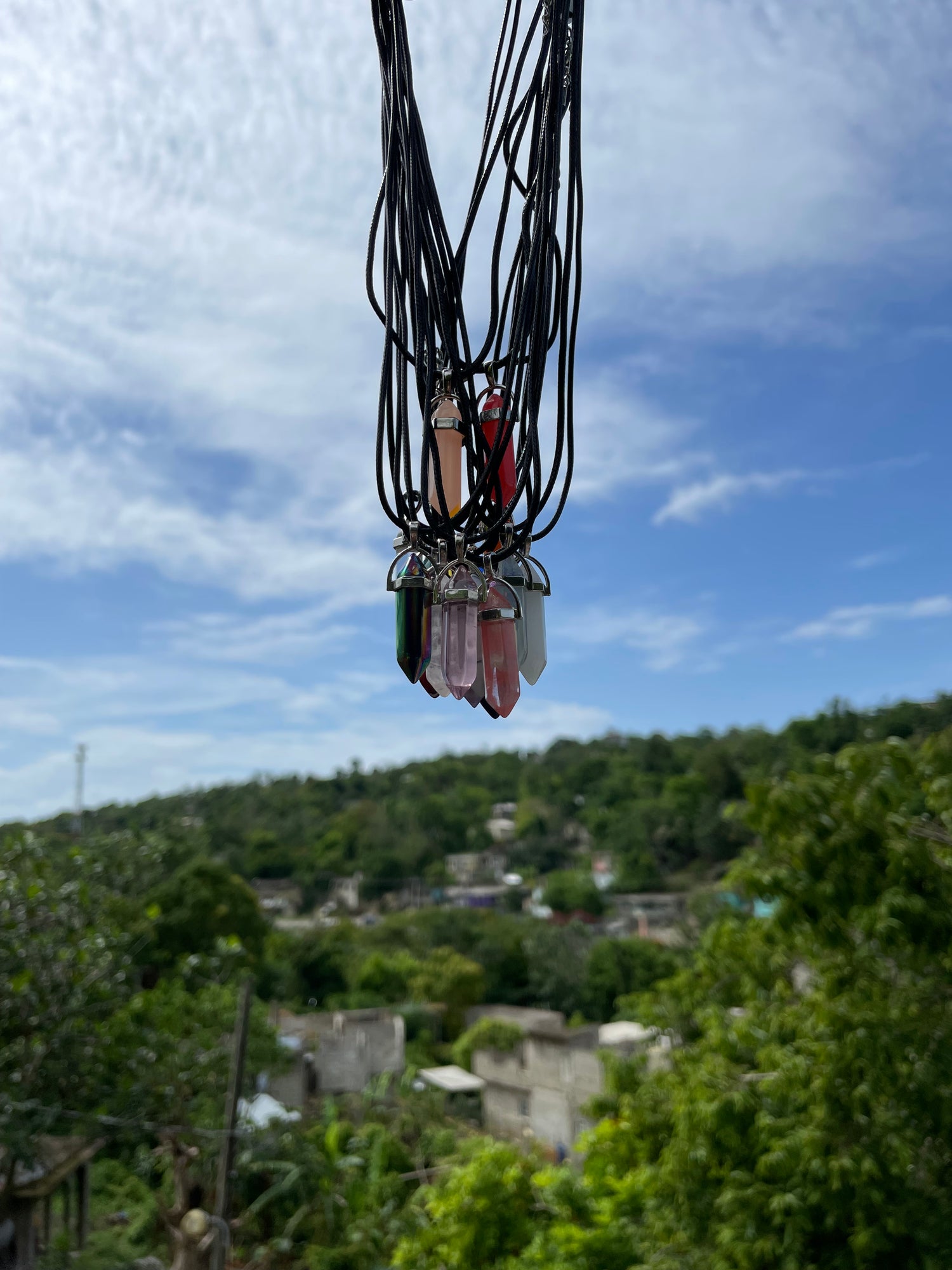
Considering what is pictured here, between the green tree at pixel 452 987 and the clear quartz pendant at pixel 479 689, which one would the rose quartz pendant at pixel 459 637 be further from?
the green tree at pixel 452 987

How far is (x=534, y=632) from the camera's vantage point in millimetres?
1109

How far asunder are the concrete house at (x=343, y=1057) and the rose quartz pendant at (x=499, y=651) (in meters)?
14.6

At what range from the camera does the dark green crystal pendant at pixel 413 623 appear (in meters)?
1.04

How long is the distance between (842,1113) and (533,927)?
69.0 feet

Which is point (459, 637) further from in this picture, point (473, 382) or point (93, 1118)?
point (93, 1118)

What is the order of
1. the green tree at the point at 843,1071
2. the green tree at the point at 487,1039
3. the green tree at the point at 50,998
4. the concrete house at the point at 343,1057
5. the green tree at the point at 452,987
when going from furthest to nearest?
the green tree at the point at 452,987 < the green tree at the point at 487,1039 < the concrete house at the point at 343,1057 < the green tree at the point at 50,998 < the green tree at the point at 843,1071

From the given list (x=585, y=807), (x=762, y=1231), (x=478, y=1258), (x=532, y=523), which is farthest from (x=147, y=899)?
(x=585, y=807)

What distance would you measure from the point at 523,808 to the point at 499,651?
4202 cm

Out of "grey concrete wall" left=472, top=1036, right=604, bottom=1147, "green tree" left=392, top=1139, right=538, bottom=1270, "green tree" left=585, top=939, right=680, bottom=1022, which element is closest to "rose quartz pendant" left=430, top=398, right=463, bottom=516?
"green tree" left=392, top=1139, right=538, bottom=1270

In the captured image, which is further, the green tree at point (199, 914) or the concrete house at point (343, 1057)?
the green tree at point (199, 914)

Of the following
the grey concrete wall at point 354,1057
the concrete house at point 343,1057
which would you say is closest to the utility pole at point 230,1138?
the concrete house at point 343,1057

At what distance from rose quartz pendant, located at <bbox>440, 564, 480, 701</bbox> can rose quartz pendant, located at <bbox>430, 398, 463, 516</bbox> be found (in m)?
0.12

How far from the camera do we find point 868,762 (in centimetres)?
359

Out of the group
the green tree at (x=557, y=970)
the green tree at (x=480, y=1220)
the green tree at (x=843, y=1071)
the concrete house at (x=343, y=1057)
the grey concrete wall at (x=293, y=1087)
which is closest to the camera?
the green tree at (x=843, y=1071)
